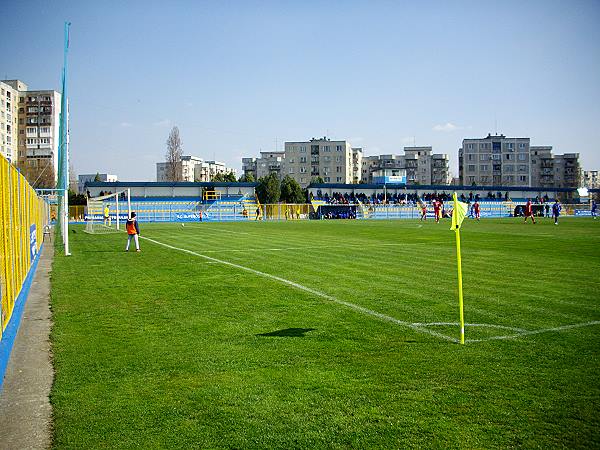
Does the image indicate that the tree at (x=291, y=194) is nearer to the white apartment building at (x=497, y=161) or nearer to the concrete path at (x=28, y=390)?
the white apartment building at (x=497, y=161)

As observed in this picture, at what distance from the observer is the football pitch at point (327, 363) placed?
4781mm

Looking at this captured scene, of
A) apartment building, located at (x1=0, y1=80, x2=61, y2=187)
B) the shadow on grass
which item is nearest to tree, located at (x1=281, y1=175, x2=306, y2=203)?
apartment building, located at (x1=0, y1=80, x2=61, y2=187)

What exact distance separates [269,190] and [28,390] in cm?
9011

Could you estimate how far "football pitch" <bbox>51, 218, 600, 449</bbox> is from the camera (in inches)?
188

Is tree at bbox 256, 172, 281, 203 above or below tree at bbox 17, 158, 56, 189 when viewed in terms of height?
below

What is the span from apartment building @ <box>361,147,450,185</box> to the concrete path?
164773 mm

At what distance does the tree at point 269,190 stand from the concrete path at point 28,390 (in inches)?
3376

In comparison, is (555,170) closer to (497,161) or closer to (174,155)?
(497,161)

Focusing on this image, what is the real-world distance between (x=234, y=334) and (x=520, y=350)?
4.10m

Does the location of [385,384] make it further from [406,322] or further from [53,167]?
[53,167]

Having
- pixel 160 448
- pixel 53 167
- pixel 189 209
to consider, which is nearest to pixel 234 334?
pixel 160 448

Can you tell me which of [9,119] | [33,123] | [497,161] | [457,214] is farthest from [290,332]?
[497,161]

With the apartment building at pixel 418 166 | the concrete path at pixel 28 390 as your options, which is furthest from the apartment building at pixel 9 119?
the concrete path at pixel 28 390

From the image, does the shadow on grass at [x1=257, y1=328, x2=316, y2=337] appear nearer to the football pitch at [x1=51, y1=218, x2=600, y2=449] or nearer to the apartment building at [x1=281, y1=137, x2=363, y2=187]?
the football pitch at [x1=51, y1=218, x2=600, y2=449]
